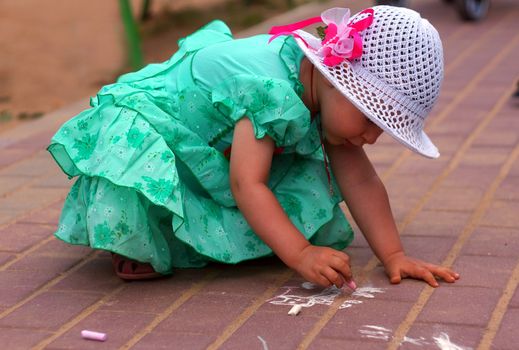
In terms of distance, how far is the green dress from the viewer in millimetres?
3055

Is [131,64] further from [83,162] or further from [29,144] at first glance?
[83,162]

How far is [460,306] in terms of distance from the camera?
293 cm

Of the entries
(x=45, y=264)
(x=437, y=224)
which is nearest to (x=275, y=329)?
(x=45, y=264)

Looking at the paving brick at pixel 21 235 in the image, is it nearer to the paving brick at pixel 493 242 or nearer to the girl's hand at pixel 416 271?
the girl's hand at pixel 416 271

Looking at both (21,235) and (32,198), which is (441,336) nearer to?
(21,235)

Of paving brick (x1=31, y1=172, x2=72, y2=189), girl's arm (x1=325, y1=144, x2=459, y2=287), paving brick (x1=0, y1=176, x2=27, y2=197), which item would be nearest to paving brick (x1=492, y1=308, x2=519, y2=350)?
girl's arm (x1=325, y1=144, x2=459, y2=287)

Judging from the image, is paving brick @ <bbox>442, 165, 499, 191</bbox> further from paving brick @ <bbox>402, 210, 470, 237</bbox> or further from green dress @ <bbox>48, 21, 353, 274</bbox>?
green dress @ <bbox>48, 21, 353, 274</bbox>

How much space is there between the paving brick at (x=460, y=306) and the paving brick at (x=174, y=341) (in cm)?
56

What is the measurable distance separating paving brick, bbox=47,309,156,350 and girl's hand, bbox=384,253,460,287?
706 mm

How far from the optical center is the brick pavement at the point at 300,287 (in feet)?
9.05

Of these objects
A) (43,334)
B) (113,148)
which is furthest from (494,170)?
(43,334)

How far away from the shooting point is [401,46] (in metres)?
2.89

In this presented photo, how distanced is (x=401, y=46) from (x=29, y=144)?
94.3 inches

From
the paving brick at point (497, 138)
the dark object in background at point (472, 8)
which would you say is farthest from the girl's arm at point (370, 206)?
the dark object in background at point (472, 8)
